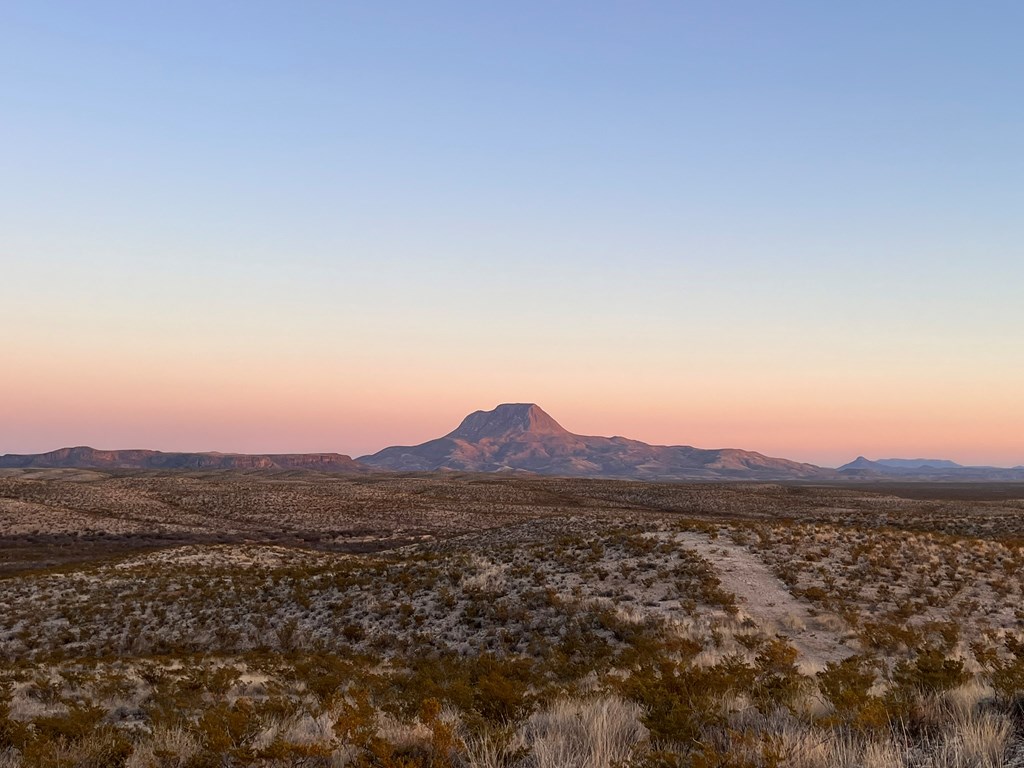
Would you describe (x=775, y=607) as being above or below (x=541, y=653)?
above

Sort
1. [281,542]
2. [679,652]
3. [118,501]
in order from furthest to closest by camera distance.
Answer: [118,501] < [281,542] < [679,652]

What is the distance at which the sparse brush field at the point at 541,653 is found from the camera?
6.46 metres

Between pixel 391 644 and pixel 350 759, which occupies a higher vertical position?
pixel 350 759

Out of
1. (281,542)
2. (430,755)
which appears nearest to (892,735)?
(430,755)

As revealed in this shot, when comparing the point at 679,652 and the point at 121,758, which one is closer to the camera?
the point at 121,758

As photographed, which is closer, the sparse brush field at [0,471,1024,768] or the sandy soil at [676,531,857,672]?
the sparse brush field at [0,471,1024,768]

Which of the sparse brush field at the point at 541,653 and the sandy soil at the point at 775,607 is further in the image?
the sandy soil at the point at 775,607

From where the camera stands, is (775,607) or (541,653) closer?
(541,653)

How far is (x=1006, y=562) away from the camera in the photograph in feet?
84.2

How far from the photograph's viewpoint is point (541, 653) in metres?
17.9

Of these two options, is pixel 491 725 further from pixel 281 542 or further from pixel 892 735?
pixel 281 542

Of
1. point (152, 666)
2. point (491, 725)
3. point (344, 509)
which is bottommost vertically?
point (344, 509)

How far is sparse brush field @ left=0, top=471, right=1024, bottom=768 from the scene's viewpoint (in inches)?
255

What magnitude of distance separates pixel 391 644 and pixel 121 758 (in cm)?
1386
